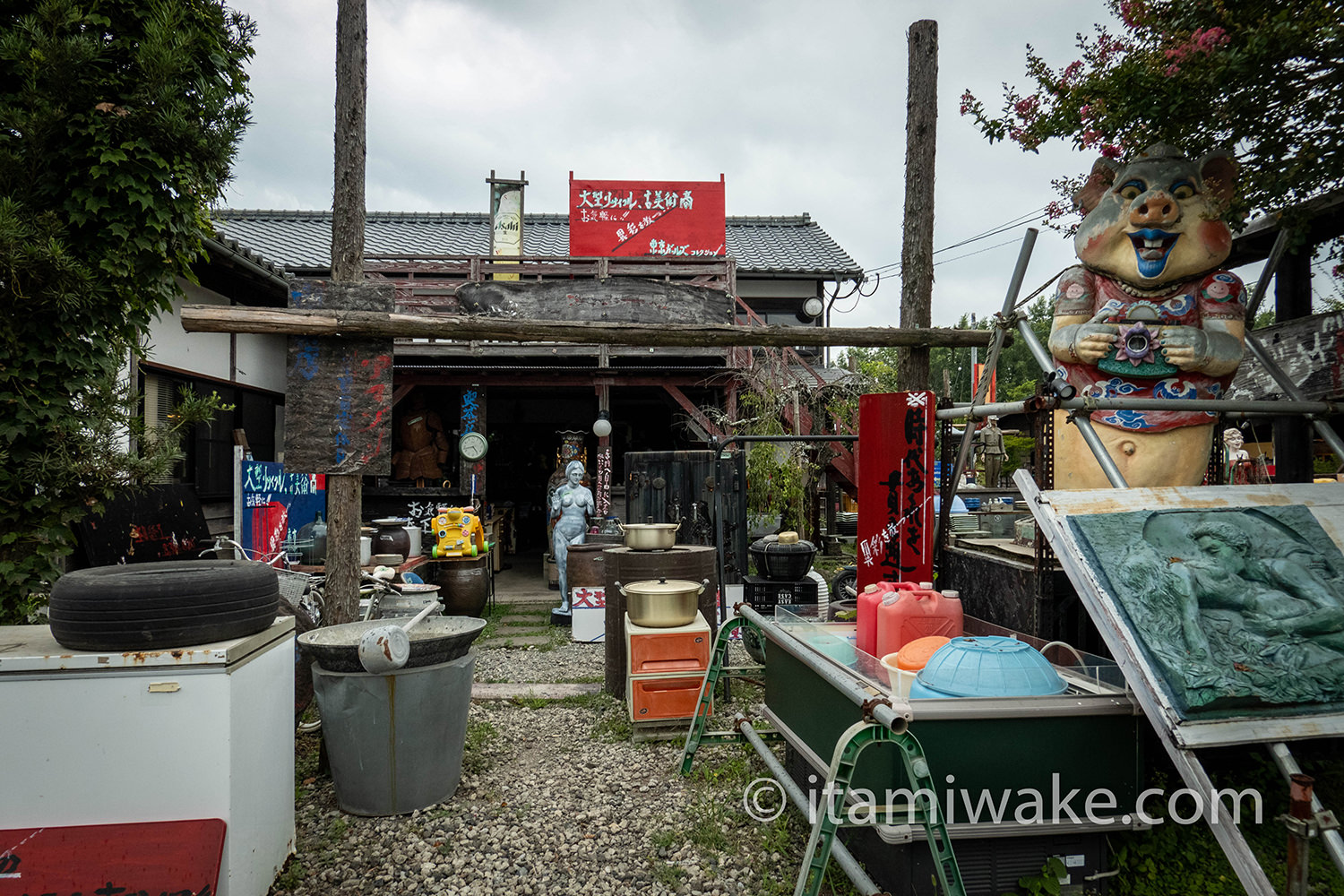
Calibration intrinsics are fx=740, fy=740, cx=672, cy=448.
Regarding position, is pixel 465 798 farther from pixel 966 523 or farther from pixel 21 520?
pixel 966 523

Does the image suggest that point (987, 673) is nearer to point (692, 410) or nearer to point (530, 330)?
point (530, 330)

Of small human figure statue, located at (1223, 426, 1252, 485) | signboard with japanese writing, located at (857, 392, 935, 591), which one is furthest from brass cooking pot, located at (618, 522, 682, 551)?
small human figure statue, located at (1223, 426, 1252, 485)

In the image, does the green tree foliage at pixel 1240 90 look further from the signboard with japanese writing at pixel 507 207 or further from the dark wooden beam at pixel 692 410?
the signboard with japanese writing at pixel 507 207

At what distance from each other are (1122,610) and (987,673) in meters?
0.55

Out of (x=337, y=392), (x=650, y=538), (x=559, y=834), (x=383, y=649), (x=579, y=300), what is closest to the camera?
(x=383, y=649)

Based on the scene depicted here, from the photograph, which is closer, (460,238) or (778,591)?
(778,591)

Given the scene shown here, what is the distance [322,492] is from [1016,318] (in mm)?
9602

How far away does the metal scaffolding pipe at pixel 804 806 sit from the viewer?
2.90 m

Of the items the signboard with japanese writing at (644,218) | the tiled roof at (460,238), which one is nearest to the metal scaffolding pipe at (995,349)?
the signboard with japanese writing at (644,218)

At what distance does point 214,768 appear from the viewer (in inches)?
115

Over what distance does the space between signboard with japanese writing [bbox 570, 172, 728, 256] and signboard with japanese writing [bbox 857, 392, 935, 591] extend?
342 inches

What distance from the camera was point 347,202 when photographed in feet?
Result: 15.9

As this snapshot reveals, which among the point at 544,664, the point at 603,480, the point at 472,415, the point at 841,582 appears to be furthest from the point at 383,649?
the point at 472,415

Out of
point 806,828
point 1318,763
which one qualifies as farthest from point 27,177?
point 1318,763
